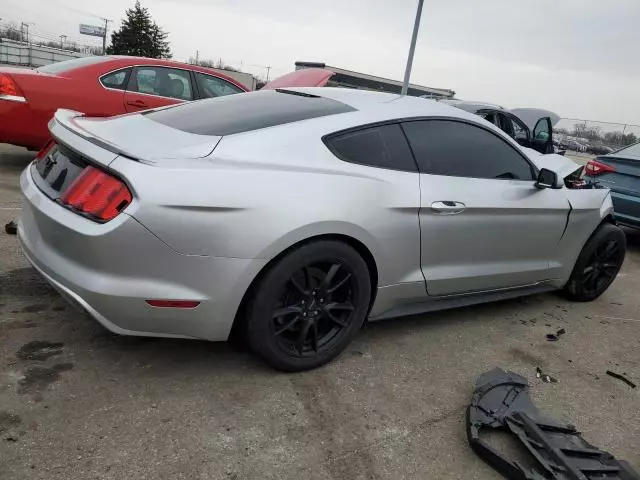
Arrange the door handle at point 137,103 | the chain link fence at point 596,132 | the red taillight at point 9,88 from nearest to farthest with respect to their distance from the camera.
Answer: the red taillight at point 9,88, the door handle at point 137,103, the chain link fence at point 596,132

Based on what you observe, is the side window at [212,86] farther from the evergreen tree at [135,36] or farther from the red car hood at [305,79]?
→ the evergreen tree at [135,36]

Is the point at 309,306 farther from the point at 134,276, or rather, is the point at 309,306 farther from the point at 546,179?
the point at 546,179

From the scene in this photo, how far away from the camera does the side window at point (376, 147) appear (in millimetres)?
2615

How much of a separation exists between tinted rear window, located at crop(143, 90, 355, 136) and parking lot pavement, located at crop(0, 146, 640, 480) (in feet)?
3.71

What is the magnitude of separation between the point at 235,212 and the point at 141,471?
1.02 meters

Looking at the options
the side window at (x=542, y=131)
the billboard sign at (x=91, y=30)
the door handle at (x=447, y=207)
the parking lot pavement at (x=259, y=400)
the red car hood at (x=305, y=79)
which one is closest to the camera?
the parking lot pavement at (x=259, y=400)

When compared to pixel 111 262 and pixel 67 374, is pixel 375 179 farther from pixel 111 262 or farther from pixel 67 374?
pixel 67 374

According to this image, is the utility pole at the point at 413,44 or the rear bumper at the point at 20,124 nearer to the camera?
the rear bumper at the point at 20,124

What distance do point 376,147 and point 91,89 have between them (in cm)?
416

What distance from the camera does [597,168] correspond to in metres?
6.26

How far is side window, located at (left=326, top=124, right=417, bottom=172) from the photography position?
262 cm

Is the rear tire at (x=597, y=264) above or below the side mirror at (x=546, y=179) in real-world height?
below

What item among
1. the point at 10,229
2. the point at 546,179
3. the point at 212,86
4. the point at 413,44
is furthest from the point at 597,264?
the point at 413,44

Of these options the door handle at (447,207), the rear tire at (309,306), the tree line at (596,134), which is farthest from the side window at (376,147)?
the tree line at (596,134)
